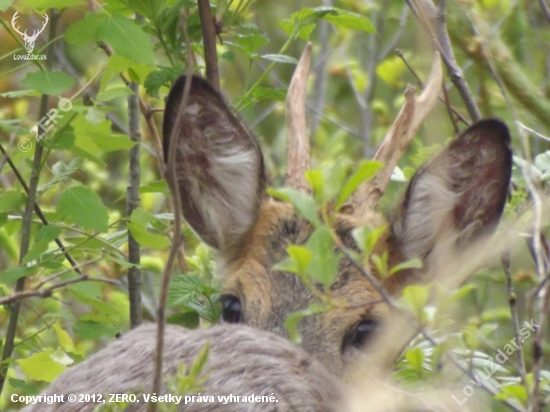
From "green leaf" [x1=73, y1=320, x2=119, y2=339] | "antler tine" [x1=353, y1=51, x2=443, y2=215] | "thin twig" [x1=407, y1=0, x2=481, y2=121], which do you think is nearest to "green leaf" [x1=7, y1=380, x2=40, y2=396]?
"green leaf" [x1=73, y1=320, x2=119, y2=339]

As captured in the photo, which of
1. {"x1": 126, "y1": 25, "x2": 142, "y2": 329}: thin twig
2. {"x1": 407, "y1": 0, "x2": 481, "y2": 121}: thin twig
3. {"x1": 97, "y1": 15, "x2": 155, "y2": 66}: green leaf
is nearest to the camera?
{"x1": 97, "y1": 15, "x2": 155, "y2": 66}: green leaf

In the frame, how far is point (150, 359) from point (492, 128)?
1.69m

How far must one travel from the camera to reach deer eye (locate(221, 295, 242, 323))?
4234 mm

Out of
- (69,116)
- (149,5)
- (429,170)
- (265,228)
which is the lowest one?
(265,228)

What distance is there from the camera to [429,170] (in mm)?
4066

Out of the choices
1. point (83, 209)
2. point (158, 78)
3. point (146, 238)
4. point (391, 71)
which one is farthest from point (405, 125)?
point (391, 71)

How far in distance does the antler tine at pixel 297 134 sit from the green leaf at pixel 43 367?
137 cm

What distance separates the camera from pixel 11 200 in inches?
156

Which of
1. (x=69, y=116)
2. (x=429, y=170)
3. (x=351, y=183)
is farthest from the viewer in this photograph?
(x=429, y=170)

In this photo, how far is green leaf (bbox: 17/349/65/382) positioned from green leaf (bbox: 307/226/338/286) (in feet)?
5.09

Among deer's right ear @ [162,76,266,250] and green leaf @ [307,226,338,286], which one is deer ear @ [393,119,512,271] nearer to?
deer's right ear @ [162,76,266,250]

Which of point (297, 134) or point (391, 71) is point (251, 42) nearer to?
point (297, 134)

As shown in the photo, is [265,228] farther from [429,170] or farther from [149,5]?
[149,5]

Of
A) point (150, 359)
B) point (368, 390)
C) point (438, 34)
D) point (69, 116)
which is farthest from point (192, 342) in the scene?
point (438, 34)
